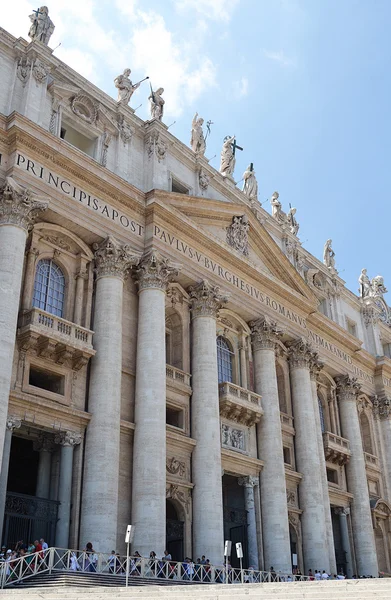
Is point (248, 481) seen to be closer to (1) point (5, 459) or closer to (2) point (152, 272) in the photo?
(2) point (152, 272)

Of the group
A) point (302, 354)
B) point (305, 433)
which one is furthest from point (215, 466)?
point (302, 354)

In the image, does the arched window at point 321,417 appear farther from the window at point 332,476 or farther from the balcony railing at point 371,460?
the balcony railing at point 371,460

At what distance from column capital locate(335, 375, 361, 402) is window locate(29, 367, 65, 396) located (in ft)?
72.5

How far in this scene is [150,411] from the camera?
88.7ft

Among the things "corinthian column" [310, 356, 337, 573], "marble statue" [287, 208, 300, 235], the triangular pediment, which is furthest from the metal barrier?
"marble statue" [287, 208, 300, 235]

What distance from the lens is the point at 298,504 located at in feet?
115

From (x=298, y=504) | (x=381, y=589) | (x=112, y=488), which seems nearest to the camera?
(x=381, y=589)

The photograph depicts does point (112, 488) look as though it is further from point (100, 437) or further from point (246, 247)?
point (246, 247)

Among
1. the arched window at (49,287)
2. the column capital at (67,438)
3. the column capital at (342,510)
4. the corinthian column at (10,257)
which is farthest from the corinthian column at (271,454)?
the corinthian column at (10,257)

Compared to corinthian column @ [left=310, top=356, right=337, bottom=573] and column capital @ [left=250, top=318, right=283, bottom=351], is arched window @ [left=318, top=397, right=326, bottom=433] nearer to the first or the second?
corinthian column @ [left=310, top=356, right=337, bottom=573]

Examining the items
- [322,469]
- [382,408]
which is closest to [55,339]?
[322,469]

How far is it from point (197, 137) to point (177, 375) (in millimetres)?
13901

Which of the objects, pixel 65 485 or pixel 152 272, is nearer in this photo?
pixel 65 485

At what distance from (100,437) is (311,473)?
14.2 m
